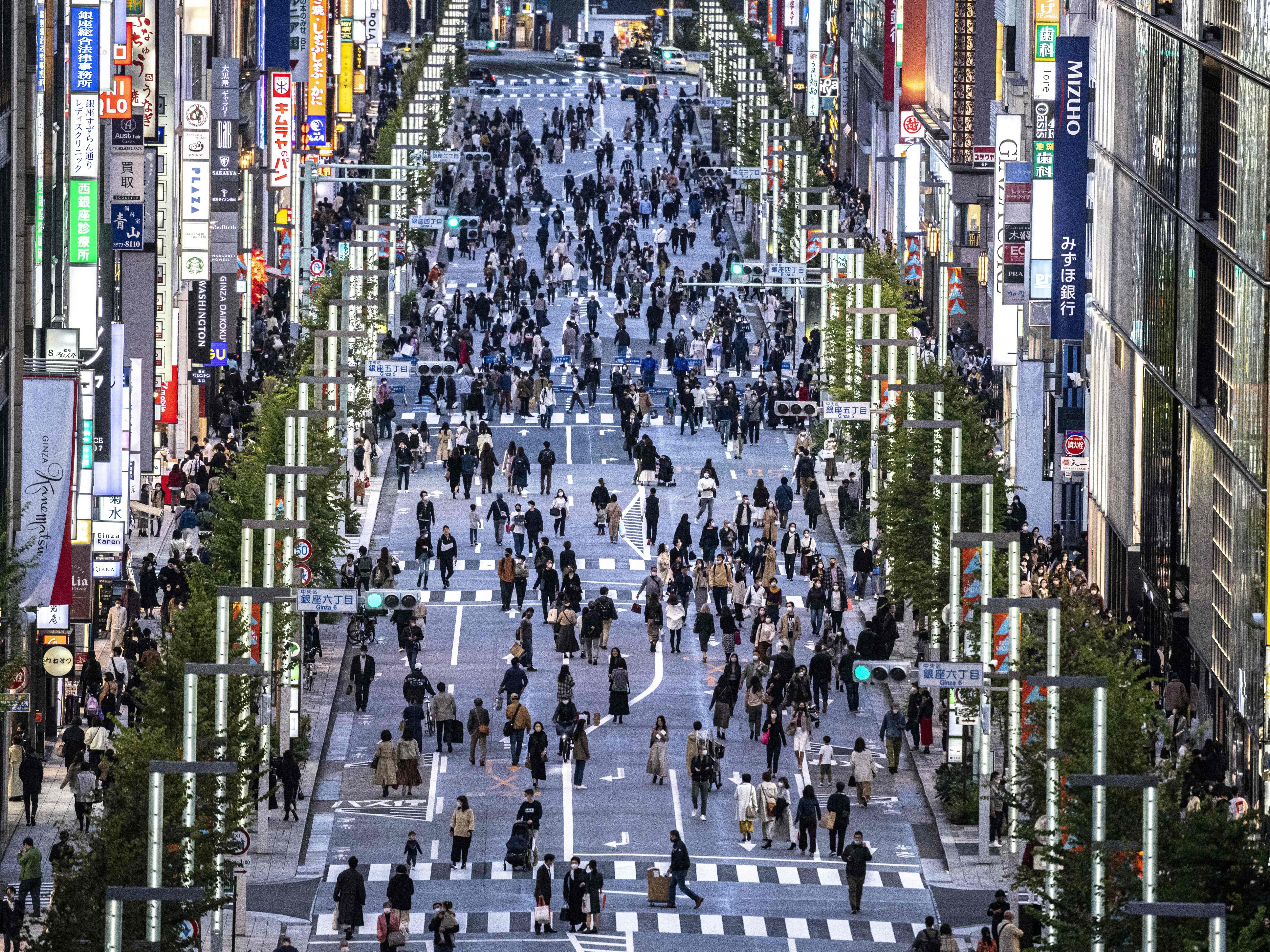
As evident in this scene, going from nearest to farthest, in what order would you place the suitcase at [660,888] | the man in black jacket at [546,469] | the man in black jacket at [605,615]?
the suitcase at [660,888]
the man in black jacket at [605,615]
the man in black jacket at [546,469]

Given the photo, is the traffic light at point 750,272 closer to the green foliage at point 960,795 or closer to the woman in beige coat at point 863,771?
the green foliage at point 960,795

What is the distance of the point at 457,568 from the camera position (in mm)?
71625

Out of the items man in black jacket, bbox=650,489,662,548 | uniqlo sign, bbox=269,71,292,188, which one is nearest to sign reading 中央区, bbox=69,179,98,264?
man in black jacket, bbox=650,489,662,548

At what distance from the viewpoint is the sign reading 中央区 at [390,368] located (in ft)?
232

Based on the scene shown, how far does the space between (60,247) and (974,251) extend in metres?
46.6

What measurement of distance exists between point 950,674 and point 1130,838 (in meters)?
10.6

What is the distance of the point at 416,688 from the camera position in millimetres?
55250

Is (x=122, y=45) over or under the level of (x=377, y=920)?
over

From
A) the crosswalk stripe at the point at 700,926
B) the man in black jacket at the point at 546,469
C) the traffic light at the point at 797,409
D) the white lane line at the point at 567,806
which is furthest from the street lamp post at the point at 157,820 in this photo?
the traffic light at the point at 797,409

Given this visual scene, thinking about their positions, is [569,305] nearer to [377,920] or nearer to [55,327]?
[55,327]

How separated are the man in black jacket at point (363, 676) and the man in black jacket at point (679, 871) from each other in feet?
42.2

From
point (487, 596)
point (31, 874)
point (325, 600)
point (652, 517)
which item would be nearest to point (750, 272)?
point (652, 517)

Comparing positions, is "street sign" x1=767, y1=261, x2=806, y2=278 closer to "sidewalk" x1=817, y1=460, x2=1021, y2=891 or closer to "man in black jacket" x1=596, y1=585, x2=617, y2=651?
"man in black jacket" x1=596, y1=585, x2=617, y2=651

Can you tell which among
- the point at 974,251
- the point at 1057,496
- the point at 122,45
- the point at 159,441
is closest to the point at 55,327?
the point at 122,45
